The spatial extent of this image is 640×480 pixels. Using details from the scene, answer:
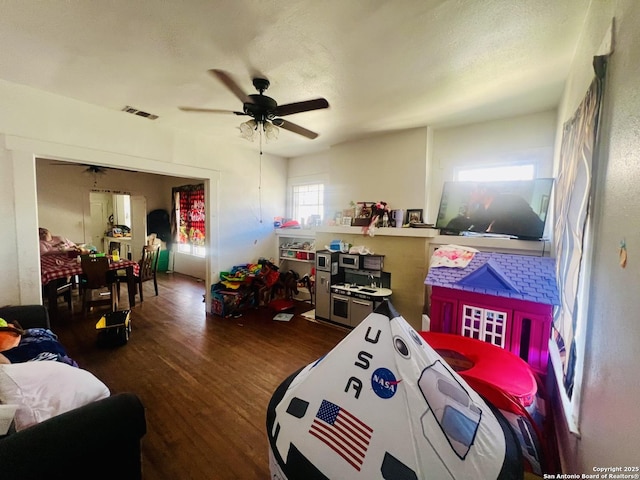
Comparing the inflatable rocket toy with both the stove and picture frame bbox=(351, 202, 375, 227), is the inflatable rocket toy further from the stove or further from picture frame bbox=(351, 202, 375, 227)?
picture frame bbox=(351, 202, 375, 227)

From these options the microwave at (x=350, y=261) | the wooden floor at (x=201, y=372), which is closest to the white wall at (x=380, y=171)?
the microwave at (x=350, y=261)

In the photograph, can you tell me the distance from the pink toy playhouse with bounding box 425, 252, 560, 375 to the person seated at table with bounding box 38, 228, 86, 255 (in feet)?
18.5

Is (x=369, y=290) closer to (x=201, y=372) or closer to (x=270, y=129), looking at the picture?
(x=201, y=372)

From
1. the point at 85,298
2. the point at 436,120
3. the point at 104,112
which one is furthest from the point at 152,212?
the point at 436,120

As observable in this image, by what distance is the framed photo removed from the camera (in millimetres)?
3441

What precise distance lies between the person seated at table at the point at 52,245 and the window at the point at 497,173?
6.13 m

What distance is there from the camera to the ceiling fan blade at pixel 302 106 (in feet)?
6.72

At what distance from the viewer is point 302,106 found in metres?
2.12

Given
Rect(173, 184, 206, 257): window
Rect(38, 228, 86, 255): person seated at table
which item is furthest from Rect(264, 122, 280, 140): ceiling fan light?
Rect(173, 184, 206, 257): window

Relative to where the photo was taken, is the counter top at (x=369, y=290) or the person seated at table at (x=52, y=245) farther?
the person seated at table at (x=52, y=245)

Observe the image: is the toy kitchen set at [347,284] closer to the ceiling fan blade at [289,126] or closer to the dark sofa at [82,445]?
the ceiling fan blade at [289,126]

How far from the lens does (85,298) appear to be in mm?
3863

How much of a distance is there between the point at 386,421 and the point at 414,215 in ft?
10.3

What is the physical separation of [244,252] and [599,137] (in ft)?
14.2
